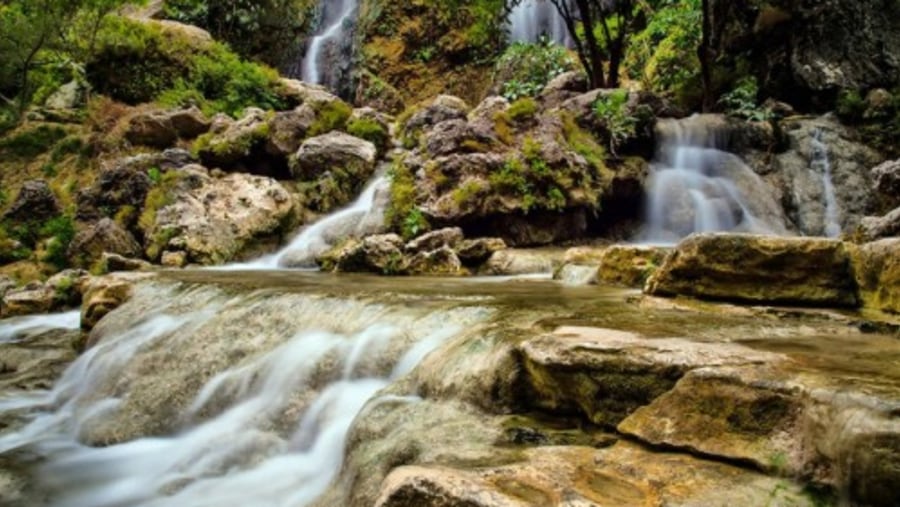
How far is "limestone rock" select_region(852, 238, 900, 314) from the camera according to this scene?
14.8 feet

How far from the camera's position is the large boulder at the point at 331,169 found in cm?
1341

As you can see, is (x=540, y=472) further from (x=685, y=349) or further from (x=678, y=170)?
(x=678, y=170)

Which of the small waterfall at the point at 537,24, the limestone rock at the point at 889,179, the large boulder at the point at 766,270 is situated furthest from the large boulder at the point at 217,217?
the small waterfall at the point at 537,24

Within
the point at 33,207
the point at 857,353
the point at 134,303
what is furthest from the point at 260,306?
the point at 33,207

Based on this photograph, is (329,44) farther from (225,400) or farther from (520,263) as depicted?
(225,400)

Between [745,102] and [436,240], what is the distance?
9.16 m

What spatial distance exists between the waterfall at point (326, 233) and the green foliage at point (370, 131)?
7.73ft

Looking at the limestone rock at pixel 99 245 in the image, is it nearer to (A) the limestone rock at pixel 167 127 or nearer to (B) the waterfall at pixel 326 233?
(B) the waterfall at pixel 326 233

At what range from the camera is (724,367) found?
2840mm

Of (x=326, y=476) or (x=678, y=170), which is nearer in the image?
(x=326, y=476)

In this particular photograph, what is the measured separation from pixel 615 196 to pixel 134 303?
8.39m

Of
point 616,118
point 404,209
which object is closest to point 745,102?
point 616,118

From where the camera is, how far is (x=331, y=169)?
13.7 m

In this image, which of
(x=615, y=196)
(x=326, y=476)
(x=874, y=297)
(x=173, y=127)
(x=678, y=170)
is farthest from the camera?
(x=173, y=127)
